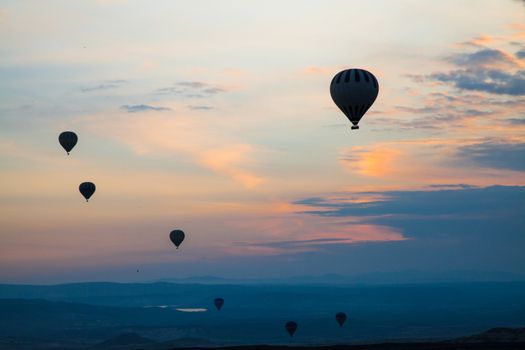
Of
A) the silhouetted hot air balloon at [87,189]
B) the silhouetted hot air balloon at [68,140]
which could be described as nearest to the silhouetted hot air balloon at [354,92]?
the silhouetted hot air balloon at [68,140]

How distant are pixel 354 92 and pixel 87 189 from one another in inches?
2330

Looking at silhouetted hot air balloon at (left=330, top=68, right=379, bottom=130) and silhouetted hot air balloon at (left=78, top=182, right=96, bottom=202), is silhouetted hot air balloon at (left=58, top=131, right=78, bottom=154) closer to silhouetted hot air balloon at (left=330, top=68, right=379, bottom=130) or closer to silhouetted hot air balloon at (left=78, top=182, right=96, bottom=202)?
silhouetted hot air balloon at (left=78, top=182, right=96, bottom=202)

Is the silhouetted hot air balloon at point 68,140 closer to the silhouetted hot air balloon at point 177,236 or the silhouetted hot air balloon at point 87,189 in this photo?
the silhouetted hot air balloon at point 87,189

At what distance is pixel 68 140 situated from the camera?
125500 millimetres

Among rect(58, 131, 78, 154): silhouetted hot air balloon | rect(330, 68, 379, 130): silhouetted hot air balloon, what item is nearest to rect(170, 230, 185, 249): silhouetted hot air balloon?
rect(58, 131, 78, 154): silhouetted hot air balloon

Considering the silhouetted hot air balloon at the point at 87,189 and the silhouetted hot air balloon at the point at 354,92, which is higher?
the silhouetted hot air balloon at the point at 87,189

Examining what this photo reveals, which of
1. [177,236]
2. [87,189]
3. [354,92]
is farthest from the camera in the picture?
[177,236]

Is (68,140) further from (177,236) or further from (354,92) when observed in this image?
(354,92)

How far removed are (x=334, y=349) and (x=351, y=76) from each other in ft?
91.5

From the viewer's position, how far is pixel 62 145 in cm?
12462

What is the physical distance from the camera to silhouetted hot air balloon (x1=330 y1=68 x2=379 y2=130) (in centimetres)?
8988

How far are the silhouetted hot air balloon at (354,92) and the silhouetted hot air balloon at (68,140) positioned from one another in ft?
157

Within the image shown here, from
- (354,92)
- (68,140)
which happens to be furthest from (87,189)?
(354,92)

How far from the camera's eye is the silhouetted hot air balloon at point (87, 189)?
135m
